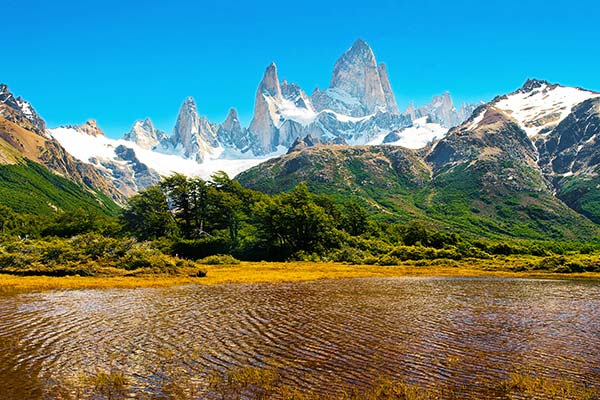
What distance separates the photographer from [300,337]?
2294 cm

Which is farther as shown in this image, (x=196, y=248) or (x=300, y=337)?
(x=196, y=248)

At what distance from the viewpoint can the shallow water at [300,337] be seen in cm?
1720

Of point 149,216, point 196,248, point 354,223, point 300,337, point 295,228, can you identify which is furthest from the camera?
point 354,223

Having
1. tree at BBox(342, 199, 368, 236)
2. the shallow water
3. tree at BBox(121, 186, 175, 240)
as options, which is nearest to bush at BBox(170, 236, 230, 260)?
tree at BBox(121, 186, 175, 240)

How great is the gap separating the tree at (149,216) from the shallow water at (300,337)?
66978 mm

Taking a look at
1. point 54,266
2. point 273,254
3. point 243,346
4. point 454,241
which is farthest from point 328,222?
point 243,346

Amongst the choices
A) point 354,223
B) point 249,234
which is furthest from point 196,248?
point 354,223

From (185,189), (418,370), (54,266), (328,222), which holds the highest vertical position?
(185,189)

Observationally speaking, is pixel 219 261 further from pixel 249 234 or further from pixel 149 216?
pixel 149 216

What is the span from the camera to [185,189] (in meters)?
105

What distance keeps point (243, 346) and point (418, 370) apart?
8.21 metres

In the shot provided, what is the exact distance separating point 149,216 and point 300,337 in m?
89.9

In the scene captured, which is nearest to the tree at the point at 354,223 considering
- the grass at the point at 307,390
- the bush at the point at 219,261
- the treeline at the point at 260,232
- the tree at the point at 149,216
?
the treeline at the point at 260,232

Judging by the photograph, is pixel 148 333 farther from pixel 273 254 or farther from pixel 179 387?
pixel 273 254
